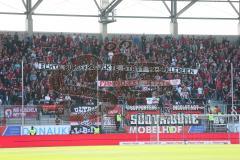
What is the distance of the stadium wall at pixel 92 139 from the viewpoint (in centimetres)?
2980

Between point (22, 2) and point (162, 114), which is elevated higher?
point (22, 2)

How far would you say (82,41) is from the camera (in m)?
44.8

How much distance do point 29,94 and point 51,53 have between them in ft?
18.6

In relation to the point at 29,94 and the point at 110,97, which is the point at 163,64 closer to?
the point at 110,97

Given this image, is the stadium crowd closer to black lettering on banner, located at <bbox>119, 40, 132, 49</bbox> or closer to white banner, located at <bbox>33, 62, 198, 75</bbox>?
black lettering on banner, located at <bbox>119, 40, 132, 49</bbox>

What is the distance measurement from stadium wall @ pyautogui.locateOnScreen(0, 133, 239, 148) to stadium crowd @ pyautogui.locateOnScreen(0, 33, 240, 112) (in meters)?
6.14

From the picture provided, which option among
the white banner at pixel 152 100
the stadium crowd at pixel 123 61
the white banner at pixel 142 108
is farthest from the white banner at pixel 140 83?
the white banner at pixel 142 108

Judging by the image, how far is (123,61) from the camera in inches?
1683

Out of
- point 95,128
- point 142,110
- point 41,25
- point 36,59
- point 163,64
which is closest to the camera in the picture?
point 95,128

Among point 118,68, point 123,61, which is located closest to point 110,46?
point 123,61

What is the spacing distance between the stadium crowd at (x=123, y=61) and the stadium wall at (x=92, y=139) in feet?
20.1

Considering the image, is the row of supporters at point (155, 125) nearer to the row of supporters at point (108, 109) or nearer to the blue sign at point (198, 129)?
the blue sign at point (198, 129)

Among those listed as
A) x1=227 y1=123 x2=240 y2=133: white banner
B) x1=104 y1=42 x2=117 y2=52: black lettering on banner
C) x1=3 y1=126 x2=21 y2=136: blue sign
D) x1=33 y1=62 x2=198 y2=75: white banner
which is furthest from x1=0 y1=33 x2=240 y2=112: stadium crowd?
x1=227 y1=123 x2=240 y2=133: white banner

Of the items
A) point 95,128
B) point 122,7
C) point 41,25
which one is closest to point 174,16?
point 122,7
